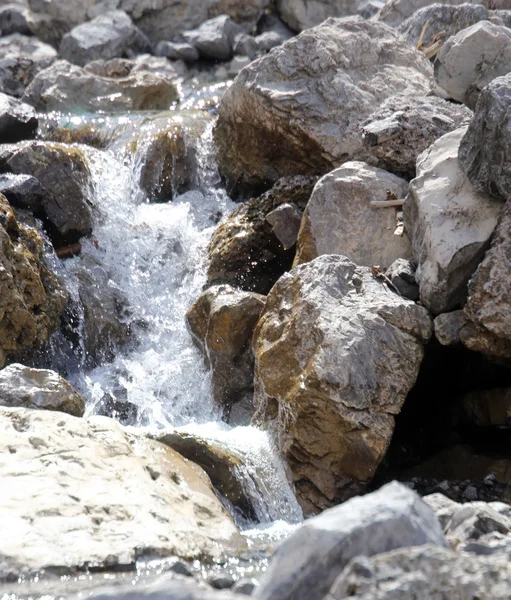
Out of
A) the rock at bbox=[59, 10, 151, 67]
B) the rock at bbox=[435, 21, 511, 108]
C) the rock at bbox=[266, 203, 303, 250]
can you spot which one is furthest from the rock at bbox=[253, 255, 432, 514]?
the rock at bbox=[59, 10, 151, 67]

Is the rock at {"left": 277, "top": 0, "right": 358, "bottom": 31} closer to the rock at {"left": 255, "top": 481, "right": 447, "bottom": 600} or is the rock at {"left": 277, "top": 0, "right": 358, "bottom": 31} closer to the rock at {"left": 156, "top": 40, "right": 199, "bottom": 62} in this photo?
the rock at {"left": 156, "top": 40, "right": 199, "bottom": 62}

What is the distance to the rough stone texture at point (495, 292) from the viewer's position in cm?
571

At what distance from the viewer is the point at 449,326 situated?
6047 millimetres

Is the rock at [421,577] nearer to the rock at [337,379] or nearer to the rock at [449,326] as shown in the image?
the rock at [337,379]

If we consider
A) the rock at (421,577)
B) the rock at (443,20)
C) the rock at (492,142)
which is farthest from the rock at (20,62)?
the rock at (421,577)

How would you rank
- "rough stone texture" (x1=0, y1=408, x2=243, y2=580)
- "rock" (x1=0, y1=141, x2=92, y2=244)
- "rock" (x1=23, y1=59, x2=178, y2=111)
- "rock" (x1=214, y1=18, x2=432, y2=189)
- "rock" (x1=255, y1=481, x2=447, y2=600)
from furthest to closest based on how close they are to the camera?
"rock" (x1=23, y1=59, x2=178, y2=111) → "rock" (x1=214, y1=18, x2=432, y2=189) → "rock" (x1=0, y1=141, x2=92, y2=244) → "rough stone texture" (x1=0, y1=408, x2=243, y2=580) → "rock" (x1=255, y1=481, x2=447, y2=600)

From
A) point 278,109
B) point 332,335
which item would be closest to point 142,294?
point 278,109

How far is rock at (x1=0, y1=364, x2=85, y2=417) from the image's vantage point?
19.3ft

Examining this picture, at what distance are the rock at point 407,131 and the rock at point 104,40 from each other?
413 inches

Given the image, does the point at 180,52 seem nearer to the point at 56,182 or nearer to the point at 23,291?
the point at 56,182

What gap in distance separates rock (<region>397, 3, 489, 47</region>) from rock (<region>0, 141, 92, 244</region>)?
529 cm

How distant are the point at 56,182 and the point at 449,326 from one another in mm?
4825

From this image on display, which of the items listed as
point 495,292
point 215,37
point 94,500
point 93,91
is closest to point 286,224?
point 495,292

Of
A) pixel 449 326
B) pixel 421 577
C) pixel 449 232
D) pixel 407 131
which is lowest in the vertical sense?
pixel 449 326
